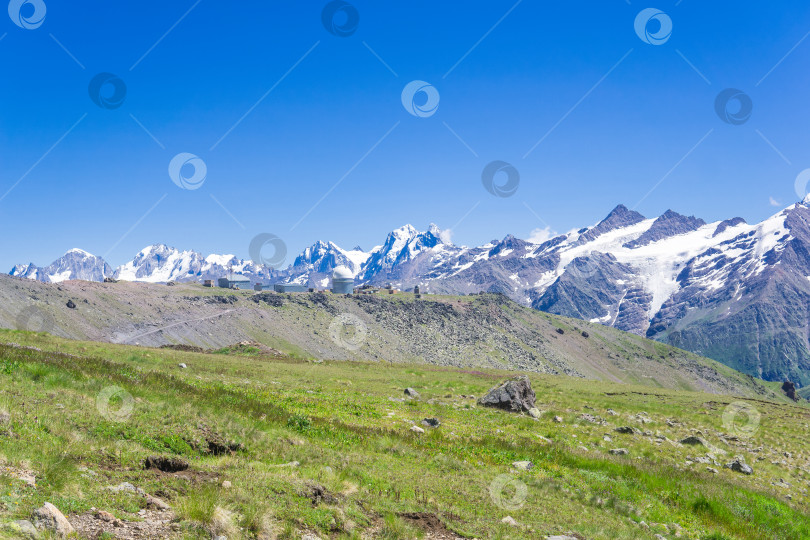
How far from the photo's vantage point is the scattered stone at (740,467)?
22.0m

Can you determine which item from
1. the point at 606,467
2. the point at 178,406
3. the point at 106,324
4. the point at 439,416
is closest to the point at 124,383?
the point at 178,406

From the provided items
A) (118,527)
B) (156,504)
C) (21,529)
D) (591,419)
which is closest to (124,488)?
(156,504)

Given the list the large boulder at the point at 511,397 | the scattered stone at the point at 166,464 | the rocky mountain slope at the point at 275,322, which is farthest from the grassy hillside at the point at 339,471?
the rocky mountain slope at the point at 275,322

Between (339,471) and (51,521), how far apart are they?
6.66 metres

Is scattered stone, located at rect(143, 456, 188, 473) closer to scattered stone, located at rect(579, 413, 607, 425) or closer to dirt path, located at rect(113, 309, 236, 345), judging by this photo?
scattered stone, located at rect(579, 413, 607, 425)

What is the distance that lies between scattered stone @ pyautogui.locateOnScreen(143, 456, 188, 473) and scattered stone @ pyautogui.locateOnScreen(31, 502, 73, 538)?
3.62 meters

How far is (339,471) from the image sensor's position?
480 inches

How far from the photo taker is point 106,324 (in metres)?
89.0

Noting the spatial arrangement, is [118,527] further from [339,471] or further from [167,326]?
[167,326]

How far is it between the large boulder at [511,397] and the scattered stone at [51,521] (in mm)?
25705

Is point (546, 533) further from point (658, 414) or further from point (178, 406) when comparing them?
point (658, 414)

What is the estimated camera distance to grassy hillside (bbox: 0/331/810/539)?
8555 mm

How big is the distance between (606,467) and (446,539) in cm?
1138

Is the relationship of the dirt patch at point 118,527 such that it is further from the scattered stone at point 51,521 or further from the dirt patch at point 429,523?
the dirt patch at point 429,523
